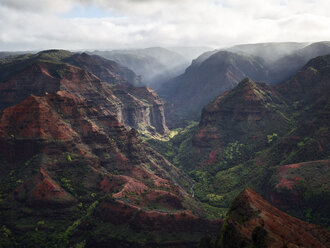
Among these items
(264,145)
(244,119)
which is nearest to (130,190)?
(264,145)

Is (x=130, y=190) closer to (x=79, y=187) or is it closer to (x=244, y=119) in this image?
(x=79, y=187)

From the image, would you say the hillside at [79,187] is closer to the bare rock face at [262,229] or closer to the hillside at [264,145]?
the hillside at [264,145]

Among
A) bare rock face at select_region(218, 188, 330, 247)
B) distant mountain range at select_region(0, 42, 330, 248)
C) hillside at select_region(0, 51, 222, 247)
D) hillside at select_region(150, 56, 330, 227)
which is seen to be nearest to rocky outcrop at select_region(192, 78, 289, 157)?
hillside at select_region(150, 56, 330, 227)

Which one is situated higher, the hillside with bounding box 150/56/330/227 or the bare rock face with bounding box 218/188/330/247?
the bare rock face with bounding box 218/188/330/247

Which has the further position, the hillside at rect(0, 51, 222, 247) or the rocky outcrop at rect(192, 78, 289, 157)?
the rocky outcrop at rect(192, 78, 289, 157)

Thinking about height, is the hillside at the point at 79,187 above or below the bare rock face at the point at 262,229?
below

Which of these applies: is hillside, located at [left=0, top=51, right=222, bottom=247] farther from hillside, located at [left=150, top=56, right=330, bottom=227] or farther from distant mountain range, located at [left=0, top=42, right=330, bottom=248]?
hillside, located at [left=150, top=56, right=330, bottom=227]

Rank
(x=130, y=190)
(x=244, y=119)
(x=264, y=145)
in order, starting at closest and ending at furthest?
(x=130, y=190) → (x=264, y=145) → (x=244, y=119)

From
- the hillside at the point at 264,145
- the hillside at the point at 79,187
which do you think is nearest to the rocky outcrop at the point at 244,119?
the hillside at the point at 264,145

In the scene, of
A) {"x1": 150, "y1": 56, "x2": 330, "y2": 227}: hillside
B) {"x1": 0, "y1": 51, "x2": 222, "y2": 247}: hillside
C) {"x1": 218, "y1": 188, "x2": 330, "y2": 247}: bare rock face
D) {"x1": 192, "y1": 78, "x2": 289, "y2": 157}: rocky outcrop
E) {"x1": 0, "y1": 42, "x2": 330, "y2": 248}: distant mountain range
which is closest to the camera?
{"x1": 218, "y1": 188, "x2": 330, "y2": 247}: bare rock face
